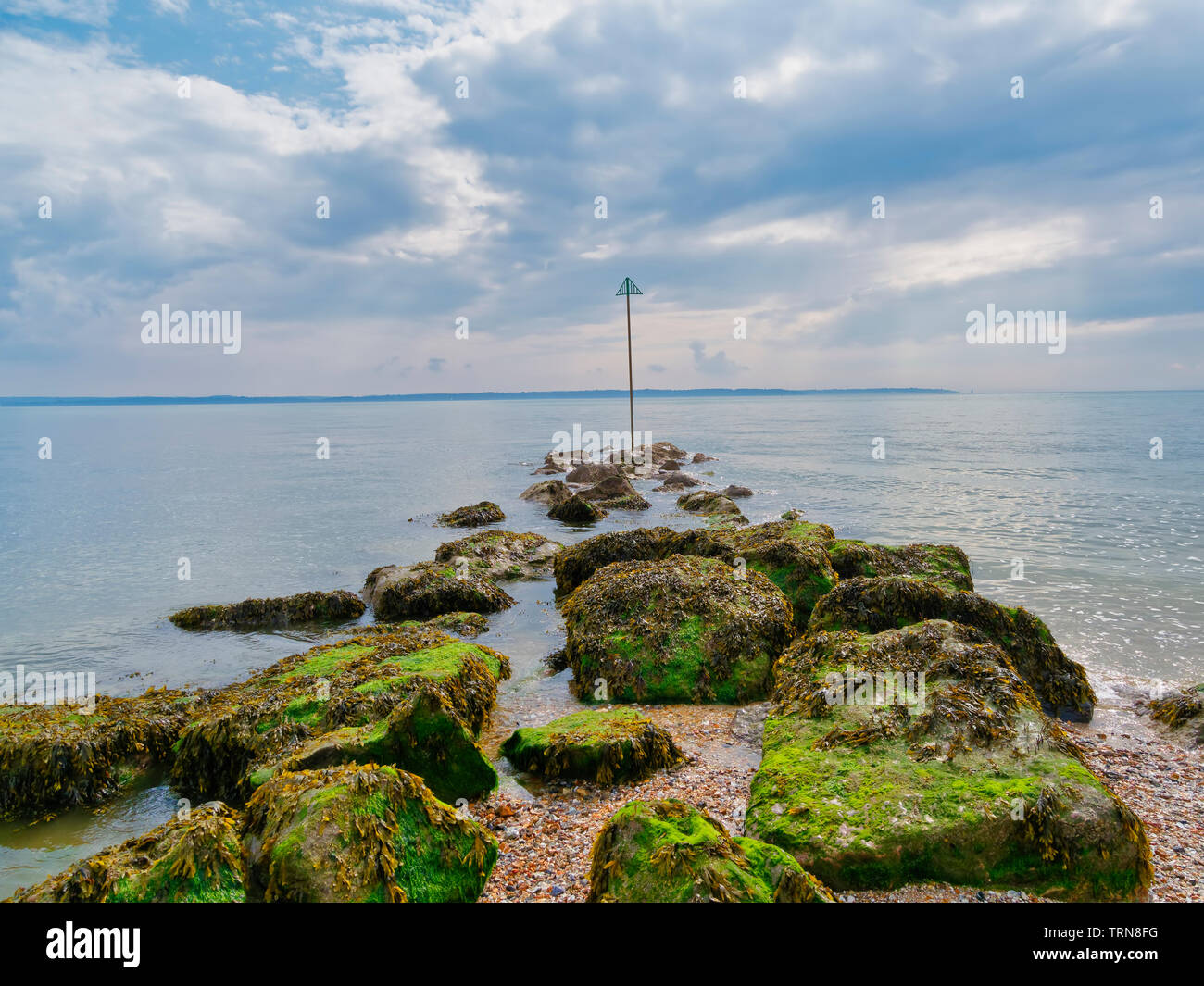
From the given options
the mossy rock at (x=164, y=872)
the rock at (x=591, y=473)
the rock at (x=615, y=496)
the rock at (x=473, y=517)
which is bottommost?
the mossy rock at (x=164, y=872)

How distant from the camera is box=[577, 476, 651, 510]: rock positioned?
2812 cm

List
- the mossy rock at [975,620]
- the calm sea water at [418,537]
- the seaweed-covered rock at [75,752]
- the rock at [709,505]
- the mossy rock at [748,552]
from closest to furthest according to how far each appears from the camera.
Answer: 1. the seaweed-covered rock at [75,752]
2. the mossy rock at [975,620]
3. the calm sea water at [418,537]
4. the mossy rock at [748,552]
5. the rock at [709,505]

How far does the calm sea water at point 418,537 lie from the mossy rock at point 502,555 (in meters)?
1.06

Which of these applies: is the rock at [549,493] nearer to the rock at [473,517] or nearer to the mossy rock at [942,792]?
the rock at [473,517]

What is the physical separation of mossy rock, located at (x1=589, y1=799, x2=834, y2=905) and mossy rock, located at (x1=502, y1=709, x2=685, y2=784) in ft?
7.25

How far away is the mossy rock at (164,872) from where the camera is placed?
3.72m

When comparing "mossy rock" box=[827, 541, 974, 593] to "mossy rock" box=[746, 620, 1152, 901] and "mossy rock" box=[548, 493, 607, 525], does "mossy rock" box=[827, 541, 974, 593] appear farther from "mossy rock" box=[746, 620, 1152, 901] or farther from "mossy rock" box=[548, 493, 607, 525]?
"mossy rock" box=[548, 493, 607, 525]

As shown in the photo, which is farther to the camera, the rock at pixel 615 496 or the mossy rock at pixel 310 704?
the rock at pixel 615 496

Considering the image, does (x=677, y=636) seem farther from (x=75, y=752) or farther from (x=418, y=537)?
(x=418, y=537)

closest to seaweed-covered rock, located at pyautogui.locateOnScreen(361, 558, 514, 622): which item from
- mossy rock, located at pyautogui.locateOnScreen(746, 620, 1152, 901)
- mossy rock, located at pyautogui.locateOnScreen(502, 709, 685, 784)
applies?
mossy rock, located at pyautogui.locateOnScreen(502, 709, 685, 784)

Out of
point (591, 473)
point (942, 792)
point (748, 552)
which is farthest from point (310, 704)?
point (591, 473)

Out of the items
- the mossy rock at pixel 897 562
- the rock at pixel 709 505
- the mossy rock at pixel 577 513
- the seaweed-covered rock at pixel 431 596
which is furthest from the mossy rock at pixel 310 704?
the rock at pixel 709 505

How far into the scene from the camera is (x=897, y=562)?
12570 millimetres

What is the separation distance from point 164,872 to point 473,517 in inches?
821
